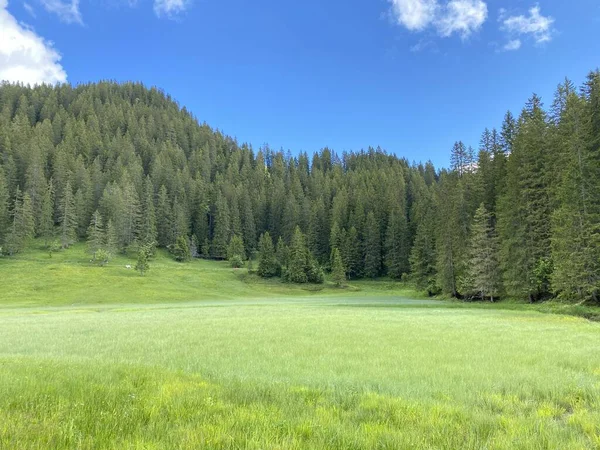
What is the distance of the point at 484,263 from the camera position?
165 feet

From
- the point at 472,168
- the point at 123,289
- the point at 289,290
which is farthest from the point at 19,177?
the point at 472,168

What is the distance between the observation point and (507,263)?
46469 mm

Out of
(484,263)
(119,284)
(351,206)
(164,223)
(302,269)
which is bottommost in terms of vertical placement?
(119,284)

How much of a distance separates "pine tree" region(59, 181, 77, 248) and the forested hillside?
398 mm

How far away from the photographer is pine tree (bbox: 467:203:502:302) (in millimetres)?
49688

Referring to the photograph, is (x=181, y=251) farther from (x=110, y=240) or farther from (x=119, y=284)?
(x=119, y=284)

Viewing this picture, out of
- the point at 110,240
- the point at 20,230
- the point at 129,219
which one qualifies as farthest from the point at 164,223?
the point at 20,230

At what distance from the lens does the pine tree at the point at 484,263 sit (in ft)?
163

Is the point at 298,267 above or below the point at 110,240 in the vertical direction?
below

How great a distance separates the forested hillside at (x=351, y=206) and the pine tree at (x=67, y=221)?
40cm

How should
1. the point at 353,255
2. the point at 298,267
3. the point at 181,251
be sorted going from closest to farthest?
the point at 298,267 → the point at 181,251 → the point at 353,255

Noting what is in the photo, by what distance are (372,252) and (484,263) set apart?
57.5 meters

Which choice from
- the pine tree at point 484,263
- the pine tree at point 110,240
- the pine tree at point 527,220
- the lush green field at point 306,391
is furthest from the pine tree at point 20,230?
the pine tree at point 527,220

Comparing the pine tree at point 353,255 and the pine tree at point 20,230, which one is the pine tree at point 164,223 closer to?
the pine tree at point 20,230
